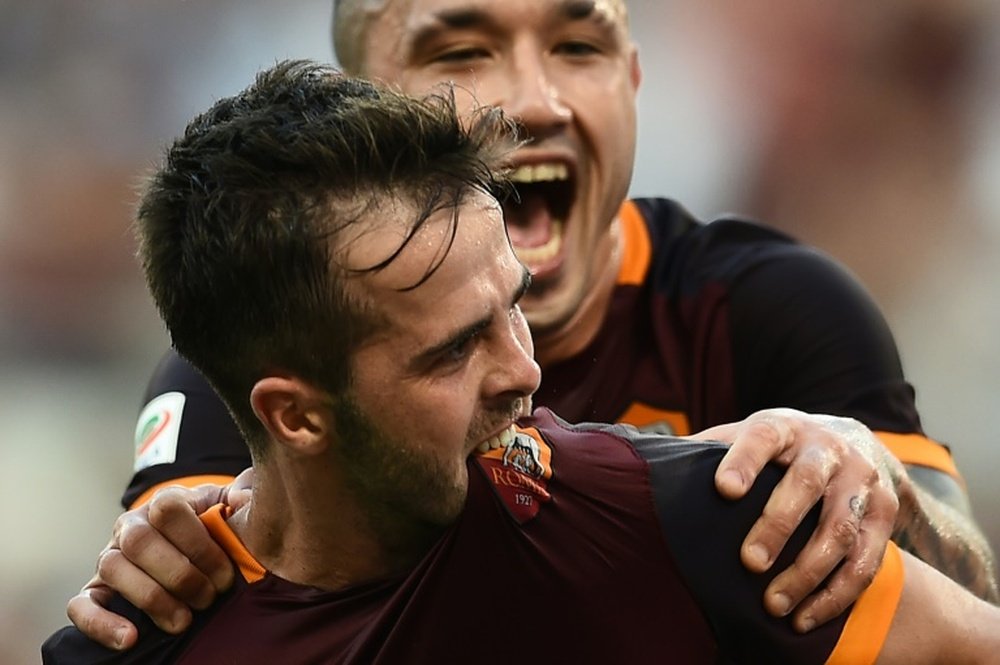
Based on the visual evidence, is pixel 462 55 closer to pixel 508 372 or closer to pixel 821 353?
pixel 821 353

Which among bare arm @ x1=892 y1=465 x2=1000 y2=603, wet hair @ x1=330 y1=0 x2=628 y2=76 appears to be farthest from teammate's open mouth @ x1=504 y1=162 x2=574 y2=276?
bare arm @ x1=892 y1=465 x2=1000 y2=603

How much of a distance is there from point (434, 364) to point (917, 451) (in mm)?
963

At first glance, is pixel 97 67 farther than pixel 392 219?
Yes

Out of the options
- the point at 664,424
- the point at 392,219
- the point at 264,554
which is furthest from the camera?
the point at 664,424

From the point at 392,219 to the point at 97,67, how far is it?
3.17 m

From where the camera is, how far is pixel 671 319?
2209 millimetres

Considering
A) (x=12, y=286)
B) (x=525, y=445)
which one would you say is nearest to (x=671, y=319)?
(x=525, y=445)

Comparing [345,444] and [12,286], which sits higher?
[345,444]

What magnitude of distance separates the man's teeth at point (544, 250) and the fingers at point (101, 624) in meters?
0.92

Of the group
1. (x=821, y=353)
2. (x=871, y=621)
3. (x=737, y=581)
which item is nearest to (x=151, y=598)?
(x=737, y=581)

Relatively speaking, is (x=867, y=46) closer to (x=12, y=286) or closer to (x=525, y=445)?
(x=12, y=286)

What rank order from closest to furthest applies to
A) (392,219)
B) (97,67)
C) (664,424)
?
(392,219), (664,424), (97,67)

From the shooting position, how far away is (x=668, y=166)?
419 cm

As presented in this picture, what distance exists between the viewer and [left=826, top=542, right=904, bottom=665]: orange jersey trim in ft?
4.23
